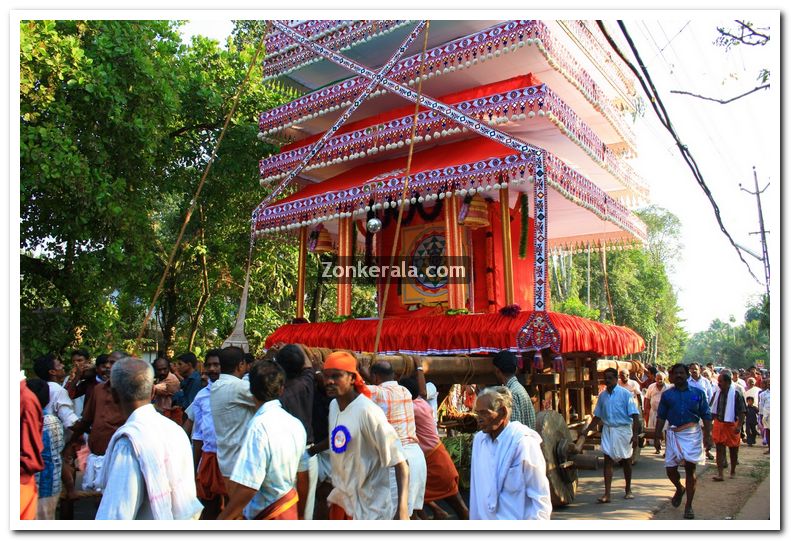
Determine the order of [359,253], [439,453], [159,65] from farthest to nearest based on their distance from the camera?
[359,253] < [159,65] < [439,453]

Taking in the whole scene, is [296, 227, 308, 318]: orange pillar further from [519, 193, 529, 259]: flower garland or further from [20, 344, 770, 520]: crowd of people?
[20, 344, 770, 520]: crowd of people

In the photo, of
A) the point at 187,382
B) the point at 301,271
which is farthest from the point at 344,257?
the point at 187,382

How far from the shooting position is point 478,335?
955 centimetres

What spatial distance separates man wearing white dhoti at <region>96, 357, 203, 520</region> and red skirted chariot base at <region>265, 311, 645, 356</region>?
5051mm

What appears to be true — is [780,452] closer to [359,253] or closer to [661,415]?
[661,415]

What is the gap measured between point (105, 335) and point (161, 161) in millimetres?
4138

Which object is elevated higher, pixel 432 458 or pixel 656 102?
pixel 656 102

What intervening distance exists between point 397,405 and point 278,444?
2.10 meters

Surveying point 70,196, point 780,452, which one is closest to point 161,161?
point 70,196

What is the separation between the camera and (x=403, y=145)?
11.9 meters

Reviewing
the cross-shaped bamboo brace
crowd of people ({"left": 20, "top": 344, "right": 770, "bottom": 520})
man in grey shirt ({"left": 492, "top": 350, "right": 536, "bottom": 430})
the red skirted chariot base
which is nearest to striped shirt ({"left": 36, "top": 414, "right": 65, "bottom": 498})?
crowd of people ({"left": 20, "top": 344, "right": 770, "bottom": 520})

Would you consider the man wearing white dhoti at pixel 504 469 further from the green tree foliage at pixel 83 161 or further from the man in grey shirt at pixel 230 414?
the green tree foliage at pixel 83 161

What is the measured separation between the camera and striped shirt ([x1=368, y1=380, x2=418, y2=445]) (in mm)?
5609

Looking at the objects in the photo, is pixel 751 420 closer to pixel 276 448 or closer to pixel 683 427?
pixel 683 427
